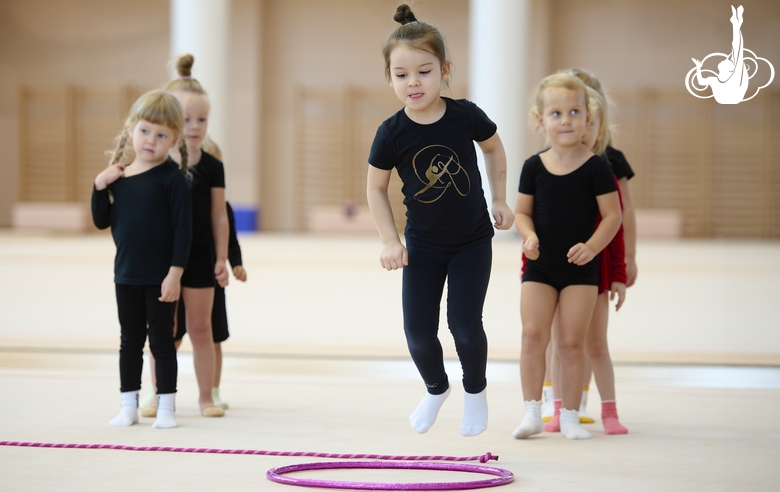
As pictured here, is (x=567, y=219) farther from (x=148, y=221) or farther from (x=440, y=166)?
(x=148, y=221)

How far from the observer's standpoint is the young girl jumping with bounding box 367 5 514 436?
2.42m

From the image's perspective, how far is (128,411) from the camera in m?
3.02

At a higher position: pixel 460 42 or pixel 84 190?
pixel 460 42

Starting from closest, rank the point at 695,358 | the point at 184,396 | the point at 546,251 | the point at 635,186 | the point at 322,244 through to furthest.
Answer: the point at 546,251 < the point at 184,396 < the point at 695,358 < the point at 322,244 < the point at 635,186

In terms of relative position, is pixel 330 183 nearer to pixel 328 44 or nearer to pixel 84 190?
pixel 328 44

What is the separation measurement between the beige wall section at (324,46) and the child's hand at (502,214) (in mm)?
13850

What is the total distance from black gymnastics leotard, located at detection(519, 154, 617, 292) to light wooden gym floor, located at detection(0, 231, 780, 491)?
53 cm

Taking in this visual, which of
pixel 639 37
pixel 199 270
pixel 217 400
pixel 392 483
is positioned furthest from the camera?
pixel 639 37

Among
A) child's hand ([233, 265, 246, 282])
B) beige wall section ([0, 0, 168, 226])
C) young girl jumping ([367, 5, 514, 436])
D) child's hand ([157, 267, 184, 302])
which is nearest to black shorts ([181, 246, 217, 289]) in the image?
child's hand ([233, 265, 246, 282])

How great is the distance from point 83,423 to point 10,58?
1525cm

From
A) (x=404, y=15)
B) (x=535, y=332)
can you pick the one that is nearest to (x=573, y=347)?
(x=535, y=332)

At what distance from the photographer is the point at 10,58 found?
648 inches

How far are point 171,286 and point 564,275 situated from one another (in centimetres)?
129

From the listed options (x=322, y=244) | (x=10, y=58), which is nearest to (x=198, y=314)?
(x=322, y=244)
